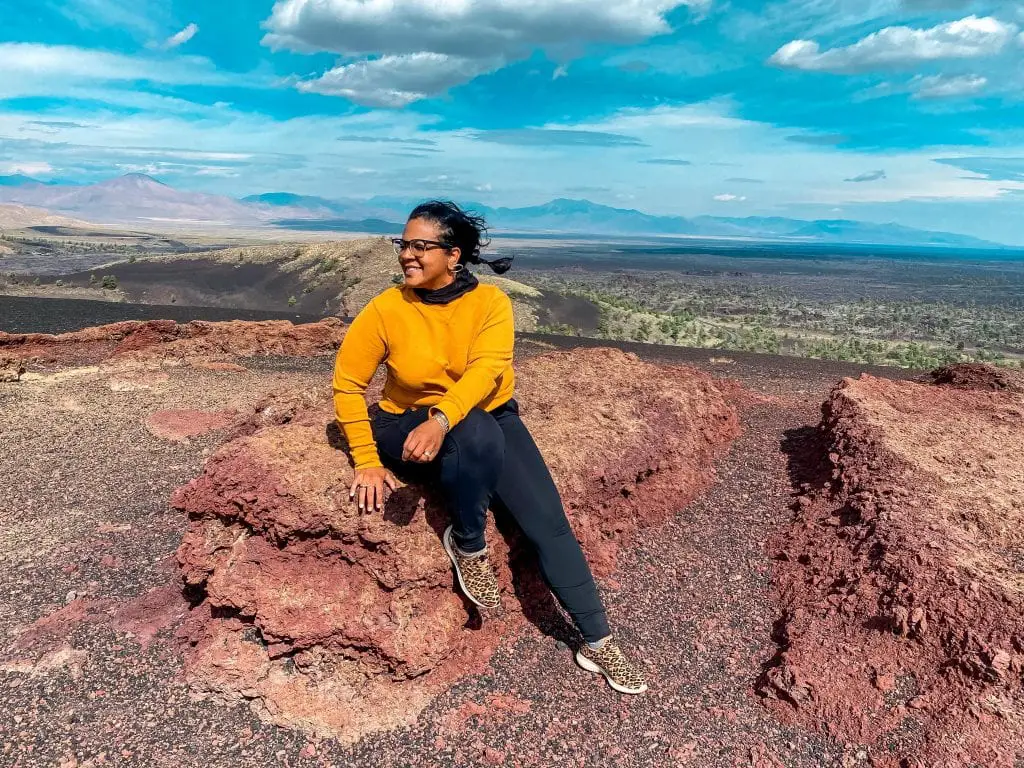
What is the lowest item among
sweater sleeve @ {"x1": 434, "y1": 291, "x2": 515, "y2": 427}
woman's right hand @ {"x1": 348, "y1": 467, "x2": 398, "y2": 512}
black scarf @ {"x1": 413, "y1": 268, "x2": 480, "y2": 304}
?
woman's right hand @ {"x1": 348, "y1": 467, "x2": 398, "y2": 512}

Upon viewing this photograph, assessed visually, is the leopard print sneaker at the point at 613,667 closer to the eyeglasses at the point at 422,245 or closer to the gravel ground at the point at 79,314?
the eyeglasses at the point at 422,245

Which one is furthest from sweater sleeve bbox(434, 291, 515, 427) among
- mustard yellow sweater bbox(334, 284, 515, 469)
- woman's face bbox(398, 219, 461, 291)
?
woman's face bbox(398, 219, 461, 291)

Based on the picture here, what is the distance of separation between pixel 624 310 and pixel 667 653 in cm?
2609

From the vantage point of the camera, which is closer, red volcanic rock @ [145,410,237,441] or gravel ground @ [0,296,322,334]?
red volcanic rock @ [145,410,237,441]

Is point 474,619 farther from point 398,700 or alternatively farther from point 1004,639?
point 1004,639

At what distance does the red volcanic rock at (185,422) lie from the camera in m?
7.57

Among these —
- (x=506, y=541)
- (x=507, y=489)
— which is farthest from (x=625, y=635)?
(x=507, y=489)

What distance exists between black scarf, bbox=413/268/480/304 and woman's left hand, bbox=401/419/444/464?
67cm

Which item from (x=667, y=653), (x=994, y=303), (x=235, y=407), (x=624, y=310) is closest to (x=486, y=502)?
(x=667, y=653)

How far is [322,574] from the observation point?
3.70 m

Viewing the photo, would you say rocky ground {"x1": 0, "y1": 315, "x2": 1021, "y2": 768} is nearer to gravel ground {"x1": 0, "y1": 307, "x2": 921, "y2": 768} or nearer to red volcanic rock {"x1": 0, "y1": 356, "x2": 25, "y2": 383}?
gravel ground {"x1": 0, "y1": 307, "x2": 921, "y2": 768}

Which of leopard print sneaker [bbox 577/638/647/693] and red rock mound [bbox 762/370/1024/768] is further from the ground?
red rock mound [bbox 762/370/1024/768]

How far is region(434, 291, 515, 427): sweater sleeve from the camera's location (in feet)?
10.3

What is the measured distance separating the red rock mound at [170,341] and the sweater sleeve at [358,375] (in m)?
9.34
